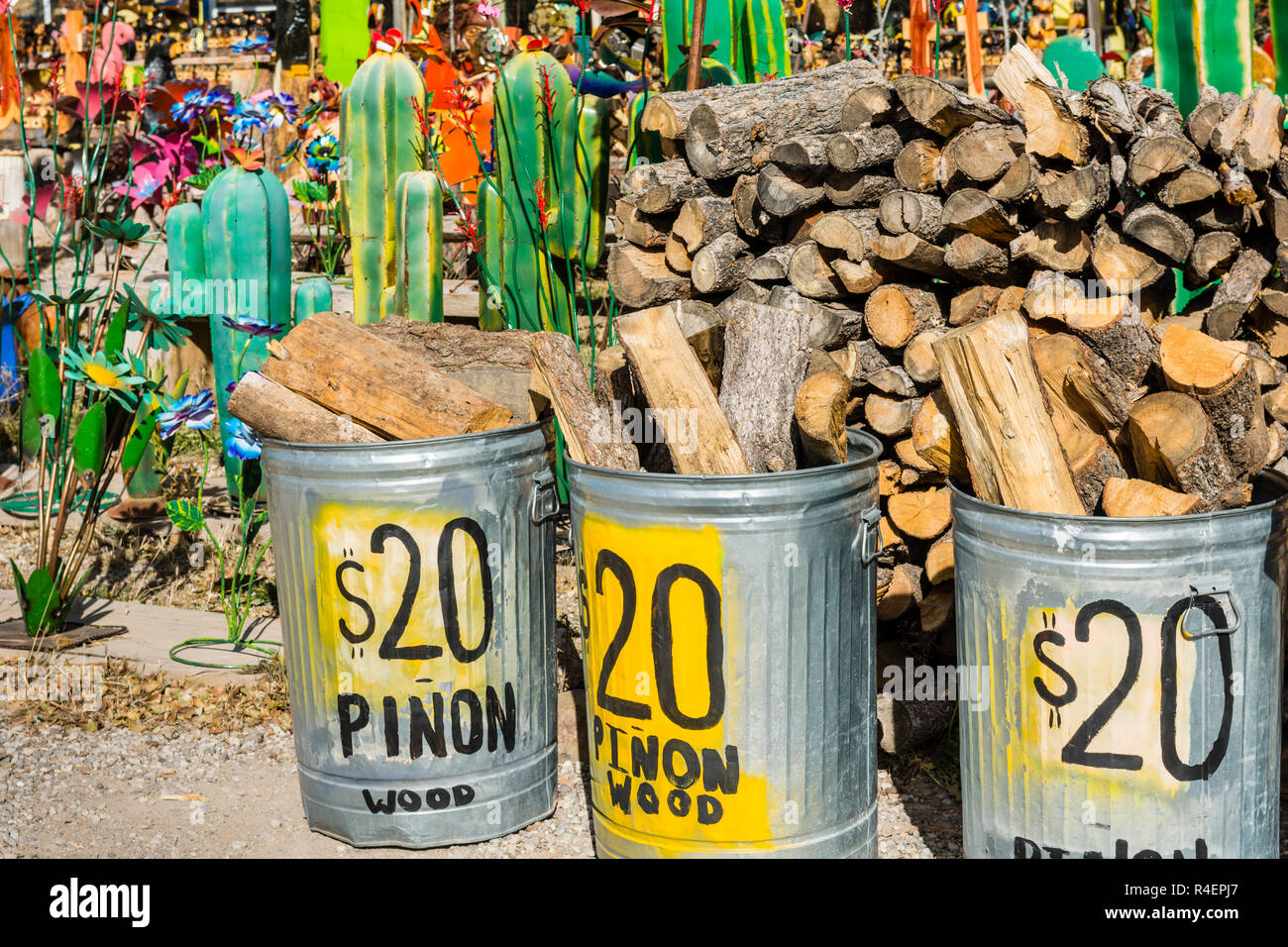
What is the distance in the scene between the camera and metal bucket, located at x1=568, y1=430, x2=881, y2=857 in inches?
90.2

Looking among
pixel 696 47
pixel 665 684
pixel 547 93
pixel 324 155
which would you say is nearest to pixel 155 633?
pixel 547 93

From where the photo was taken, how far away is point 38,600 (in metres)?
3.83

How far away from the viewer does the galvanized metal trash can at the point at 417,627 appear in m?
2.60

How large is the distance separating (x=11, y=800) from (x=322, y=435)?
4.03 feet

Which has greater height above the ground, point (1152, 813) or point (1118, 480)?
point (1118, 480)

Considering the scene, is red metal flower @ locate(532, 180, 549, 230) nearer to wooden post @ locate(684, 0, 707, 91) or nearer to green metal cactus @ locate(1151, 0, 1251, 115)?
wooden post @ locate(684, 0, 707, 91)

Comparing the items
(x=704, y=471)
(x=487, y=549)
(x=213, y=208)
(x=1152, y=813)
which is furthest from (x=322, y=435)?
(x=213, y=208)

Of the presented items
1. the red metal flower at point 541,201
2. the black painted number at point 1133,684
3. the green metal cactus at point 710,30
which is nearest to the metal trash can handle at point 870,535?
the black painted number at point 1133,684

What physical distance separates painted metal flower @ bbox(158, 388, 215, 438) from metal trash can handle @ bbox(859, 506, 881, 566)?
2.30 metres

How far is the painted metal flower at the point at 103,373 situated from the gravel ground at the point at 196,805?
102 centimetres

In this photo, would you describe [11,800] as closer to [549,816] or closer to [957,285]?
[549,816]

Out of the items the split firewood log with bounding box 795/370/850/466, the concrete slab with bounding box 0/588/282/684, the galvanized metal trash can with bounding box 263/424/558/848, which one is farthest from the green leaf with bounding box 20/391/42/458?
the split firewood log with bounding box 795/370/850/466

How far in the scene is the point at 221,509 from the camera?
5047 mm

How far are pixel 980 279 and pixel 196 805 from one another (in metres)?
2.28
